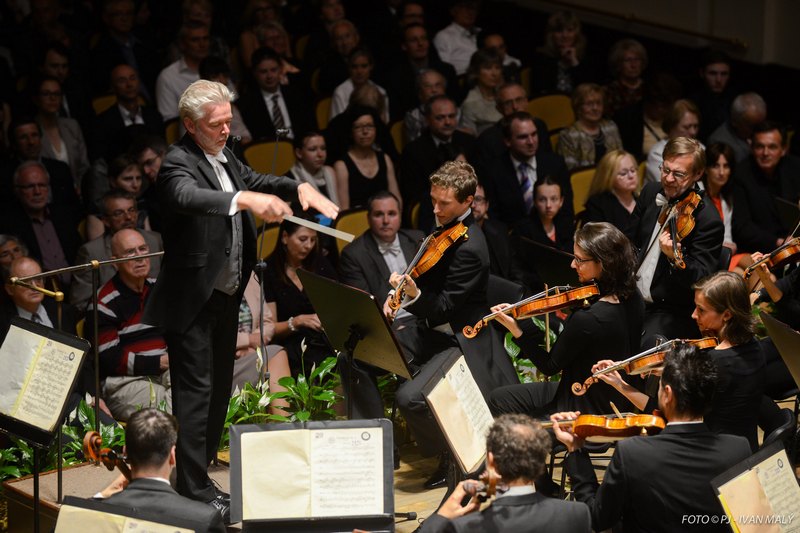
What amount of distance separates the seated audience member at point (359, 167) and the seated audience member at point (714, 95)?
2.78 metres

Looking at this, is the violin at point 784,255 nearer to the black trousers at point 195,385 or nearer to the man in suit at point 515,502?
the man in suit at point 515,502

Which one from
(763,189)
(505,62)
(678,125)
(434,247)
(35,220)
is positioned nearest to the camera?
(434,247)

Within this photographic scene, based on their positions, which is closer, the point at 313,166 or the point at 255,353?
the point at 255,353

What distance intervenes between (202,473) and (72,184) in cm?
335

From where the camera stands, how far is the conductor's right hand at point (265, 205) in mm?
3213

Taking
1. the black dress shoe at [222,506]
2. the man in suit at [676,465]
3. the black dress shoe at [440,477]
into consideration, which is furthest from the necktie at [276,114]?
the man in suit at [676,465]

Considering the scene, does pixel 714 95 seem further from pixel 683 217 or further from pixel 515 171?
pixel 683 217

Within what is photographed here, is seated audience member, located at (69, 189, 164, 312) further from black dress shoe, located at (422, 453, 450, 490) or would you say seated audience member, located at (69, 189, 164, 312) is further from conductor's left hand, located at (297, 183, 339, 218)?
conductor's left hand, located at (297, 183, 339, 218)

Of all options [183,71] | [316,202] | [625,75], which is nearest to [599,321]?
[316,202]

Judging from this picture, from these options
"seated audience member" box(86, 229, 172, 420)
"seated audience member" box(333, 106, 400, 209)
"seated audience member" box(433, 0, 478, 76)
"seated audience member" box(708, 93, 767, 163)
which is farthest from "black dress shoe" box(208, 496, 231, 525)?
"seated audience member" box(433, 0, 478, 76)

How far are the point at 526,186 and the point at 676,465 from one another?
400 cm

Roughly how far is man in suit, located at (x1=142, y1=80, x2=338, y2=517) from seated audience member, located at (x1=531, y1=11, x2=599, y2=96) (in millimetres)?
5392

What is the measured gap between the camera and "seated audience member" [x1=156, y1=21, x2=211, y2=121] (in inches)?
294

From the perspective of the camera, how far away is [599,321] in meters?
3.94
